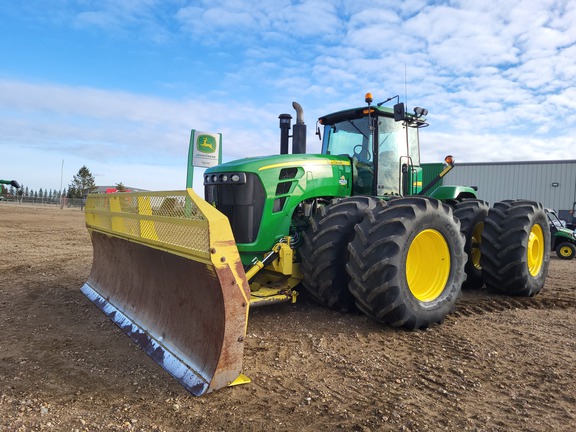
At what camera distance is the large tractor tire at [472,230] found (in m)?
6.25

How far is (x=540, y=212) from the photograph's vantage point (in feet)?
21.4

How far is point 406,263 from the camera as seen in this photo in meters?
4.50

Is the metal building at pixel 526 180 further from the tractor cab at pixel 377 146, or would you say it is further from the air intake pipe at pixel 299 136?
the air intake pipe at pixel 299 136

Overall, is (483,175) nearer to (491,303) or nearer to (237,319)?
(491,303)

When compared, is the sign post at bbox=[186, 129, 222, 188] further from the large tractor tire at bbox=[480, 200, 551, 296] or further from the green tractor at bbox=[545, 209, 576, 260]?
the green tractor at bbox=[545, 209, 576, 260]

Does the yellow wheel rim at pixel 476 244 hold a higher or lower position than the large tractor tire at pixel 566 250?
higher

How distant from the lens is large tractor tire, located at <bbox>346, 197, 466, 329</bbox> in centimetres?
411

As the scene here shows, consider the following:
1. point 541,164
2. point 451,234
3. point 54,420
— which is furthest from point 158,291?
point 541,164

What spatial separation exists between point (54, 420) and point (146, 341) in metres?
1.25

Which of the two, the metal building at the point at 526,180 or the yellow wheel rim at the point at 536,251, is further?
the metal building at the point at 526,180

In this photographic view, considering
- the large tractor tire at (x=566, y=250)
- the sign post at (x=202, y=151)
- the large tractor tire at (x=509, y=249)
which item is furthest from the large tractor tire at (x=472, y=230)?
the large tractor tire at (x=566, y=250)

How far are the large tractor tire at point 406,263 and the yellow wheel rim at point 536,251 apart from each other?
2.45 metres

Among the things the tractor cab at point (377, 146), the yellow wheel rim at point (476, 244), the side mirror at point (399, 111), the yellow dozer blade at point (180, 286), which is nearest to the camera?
the yellow dozer blade at point (180, 286)

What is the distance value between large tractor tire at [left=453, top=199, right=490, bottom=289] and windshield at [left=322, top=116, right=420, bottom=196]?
1009 millimetres
